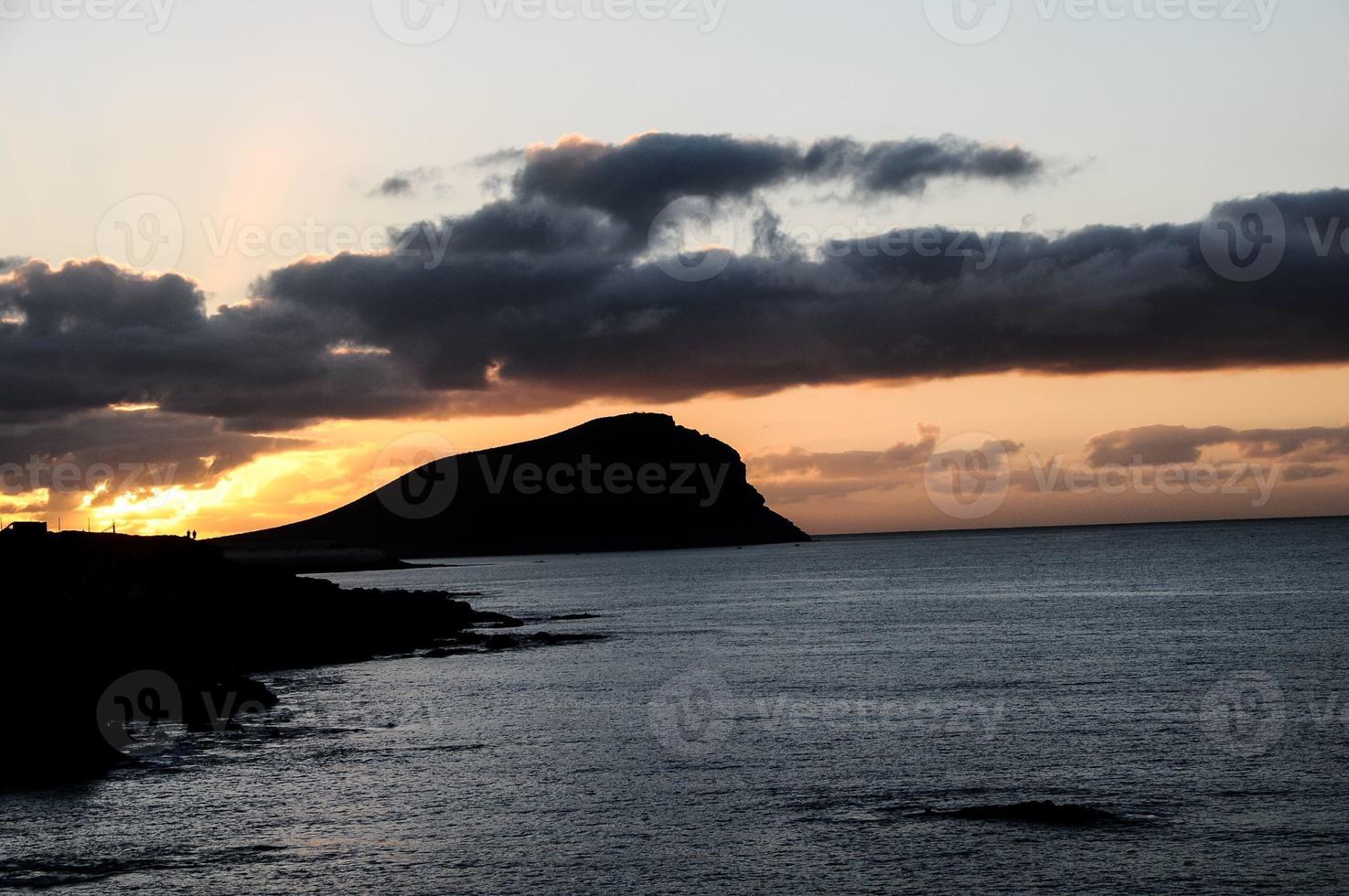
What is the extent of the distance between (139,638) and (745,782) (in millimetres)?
42370

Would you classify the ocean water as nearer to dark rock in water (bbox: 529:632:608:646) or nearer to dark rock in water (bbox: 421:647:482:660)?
dark rock in water (bbox: 421:647:482:660)

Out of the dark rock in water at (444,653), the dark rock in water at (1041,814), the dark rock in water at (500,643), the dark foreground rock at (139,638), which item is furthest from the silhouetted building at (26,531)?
the dark rock in water at (1041,814)

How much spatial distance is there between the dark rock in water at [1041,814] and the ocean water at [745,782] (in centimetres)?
47

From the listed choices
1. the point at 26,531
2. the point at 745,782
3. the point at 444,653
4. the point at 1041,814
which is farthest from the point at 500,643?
the point at 1041,814

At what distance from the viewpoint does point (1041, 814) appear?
109 ft

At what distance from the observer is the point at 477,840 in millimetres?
32500

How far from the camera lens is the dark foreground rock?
43.7 metres

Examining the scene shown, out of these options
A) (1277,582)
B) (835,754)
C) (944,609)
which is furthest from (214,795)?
(1277,582)

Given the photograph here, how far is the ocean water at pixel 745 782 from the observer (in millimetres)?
29219

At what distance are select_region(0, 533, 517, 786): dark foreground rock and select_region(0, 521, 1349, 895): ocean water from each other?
12.3ft

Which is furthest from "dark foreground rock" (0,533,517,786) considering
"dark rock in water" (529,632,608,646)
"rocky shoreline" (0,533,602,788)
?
"dark rock in water" (529,632,608,646)

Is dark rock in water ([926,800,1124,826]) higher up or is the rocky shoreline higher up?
the rocky shoreline

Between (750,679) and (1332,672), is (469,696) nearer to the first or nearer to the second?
(750,679)

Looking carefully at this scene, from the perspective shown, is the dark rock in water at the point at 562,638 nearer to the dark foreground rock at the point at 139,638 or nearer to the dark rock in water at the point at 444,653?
the dark rock in water at the point at 444,653
